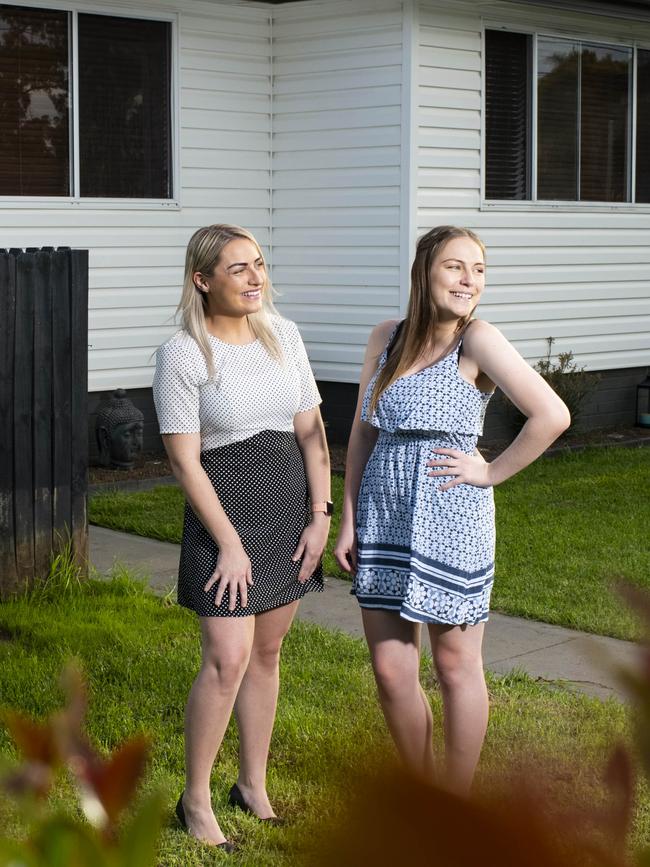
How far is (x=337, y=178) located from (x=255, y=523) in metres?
8.28

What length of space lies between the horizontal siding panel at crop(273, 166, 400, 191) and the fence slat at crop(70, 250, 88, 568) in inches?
193

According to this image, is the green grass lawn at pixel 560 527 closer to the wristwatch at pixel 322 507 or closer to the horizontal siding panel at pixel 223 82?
the wristwatch at pixel 322 507

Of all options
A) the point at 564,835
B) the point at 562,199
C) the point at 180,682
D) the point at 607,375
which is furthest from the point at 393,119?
the point at 564,835

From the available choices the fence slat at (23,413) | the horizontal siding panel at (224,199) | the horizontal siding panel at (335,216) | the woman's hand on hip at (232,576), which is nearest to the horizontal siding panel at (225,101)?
the horizontal siding panel at (224,199)

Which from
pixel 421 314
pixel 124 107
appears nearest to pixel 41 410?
pixel 421 314

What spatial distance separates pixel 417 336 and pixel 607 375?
400 inches

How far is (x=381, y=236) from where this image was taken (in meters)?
11.8

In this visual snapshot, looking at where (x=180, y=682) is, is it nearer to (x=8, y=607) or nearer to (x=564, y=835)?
(x=8, y=607)

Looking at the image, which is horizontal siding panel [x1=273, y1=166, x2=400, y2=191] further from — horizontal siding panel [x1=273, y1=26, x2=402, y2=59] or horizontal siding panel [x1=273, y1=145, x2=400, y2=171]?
horizontal siding panel [x1=273, y1=26, x2=402, y2=59]

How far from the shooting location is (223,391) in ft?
13.5

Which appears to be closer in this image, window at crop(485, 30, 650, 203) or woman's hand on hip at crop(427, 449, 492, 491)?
woman's hand on hip at crop(427, 449, 492, 491)

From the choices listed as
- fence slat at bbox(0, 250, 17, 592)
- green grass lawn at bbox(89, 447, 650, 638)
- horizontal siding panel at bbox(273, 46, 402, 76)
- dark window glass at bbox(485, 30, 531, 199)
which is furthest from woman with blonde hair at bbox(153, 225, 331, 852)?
dark window glass at bbox(485, 30, 531, 199)

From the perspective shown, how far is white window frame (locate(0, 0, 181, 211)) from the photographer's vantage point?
1065 cm

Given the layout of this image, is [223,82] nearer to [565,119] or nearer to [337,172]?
[337,172]
